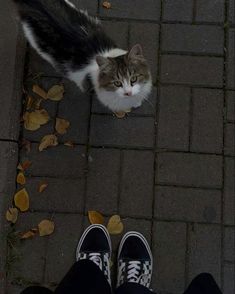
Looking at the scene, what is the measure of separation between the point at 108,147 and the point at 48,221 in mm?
668

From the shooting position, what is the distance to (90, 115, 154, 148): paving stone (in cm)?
338

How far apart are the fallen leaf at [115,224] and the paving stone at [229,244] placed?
2.37ft

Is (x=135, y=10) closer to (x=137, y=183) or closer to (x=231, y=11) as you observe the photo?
(x=231, y=11)

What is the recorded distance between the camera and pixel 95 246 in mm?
3270

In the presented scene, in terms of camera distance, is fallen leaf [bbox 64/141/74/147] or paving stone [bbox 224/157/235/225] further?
fallen leaf [bbox 64/141/74/147]

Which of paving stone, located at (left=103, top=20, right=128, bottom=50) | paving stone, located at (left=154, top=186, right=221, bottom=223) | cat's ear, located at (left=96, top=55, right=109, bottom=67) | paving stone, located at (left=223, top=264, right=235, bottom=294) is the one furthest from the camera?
paving stone, located at (left=103, top=20, right=128, bottom=50)

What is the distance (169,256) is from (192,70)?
1341mm

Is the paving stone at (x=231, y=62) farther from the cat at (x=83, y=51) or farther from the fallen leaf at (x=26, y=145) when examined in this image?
the fallen leaf at (x=26, y=145)

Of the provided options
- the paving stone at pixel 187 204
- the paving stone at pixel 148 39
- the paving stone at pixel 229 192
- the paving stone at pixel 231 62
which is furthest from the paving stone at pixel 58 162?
the paving stone at pixel 231 62

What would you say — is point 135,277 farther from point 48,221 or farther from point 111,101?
point 111,101

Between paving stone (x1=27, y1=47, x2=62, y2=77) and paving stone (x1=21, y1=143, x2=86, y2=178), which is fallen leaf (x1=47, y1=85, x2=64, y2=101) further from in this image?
paving stone (x1=21, y1=143, x2=86, y2=178)

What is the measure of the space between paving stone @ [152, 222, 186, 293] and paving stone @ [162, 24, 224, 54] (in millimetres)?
1283

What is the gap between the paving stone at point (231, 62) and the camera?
11.3 ft

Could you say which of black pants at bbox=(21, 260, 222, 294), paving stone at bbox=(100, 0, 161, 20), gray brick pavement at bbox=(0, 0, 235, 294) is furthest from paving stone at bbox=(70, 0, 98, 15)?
black pants at bbox=(21, 260, 222, 294)
